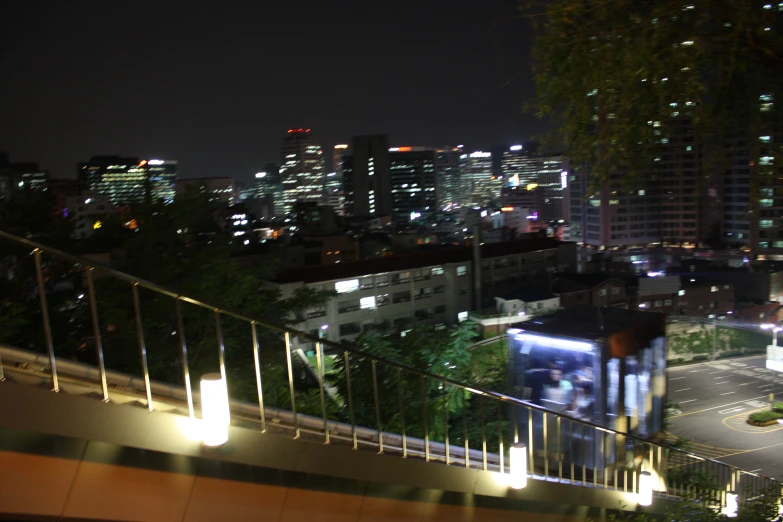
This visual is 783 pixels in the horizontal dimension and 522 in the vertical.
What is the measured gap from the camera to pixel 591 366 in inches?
215

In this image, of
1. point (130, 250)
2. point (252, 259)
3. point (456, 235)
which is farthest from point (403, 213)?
point (130, 250)

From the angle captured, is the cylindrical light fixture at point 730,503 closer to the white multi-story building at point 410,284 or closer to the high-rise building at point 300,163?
the white multi-story building at point 410,284

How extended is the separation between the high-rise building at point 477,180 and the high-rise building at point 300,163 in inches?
1062

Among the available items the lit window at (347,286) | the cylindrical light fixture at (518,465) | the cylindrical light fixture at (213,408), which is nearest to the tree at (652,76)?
the cylindrical light fixture at (518,465)

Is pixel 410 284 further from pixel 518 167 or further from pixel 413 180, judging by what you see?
pixel 518 167

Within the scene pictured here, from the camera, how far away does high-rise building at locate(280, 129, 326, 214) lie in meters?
110

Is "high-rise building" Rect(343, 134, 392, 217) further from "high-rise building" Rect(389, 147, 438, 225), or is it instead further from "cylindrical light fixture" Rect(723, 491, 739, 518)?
"cylindrical light fixture" Rect(723, 491, 739, 518)

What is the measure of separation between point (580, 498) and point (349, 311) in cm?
1706

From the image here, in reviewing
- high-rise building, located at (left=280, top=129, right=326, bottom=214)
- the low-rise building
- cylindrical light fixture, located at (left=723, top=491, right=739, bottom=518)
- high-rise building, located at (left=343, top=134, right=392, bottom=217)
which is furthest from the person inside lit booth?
high-rise building, located at (left=280, top=129, right=326, bottom=214)

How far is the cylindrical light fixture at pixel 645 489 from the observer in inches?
203

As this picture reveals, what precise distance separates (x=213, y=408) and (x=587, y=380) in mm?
4046

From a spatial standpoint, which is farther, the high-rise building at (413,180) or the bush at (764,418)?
the high-rise building at (413,180)

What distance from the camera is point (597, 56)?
A: 11.5 feet

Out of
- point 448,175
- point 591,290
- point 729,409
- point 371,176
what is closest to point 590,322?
point 729,409
